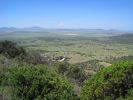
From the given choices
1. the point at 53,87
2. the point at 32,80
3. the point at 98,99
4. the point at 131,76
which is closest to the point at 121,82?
the point at 131,76

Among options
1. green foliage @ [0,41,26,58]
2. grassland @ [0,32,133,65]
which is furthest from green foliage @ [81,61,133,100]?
grassland @ [0,32,133,65]

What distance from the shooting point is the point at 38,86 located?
12695mm

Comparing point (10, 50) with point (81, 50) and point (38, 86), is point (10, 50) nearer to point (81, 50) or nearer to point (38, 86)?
point (38, 86)

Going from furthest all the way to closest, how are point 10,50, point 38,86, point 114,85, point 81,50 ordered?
point 81,50
point 10,50
point 38,86
point 114,85

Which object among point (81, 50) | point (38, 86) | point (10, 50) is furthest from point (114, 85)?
point (81, 50)

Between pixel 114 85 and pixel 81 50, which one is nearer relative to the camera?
pixel 114 85

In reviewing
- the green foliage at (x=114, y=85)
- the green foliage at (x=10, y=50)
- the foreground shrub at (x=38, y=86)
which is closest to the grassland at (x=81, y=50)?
the green foliage at (x=10, y=50)

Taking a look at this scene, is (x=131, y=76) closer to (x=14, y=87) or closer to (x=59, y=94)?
(x=59, y=94)

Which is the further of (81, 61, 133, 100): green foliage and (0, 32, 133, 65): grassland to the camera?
(0, 32, 133, 65): grassland

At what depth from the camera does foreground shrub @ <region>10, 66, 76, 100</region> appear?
12320 mm

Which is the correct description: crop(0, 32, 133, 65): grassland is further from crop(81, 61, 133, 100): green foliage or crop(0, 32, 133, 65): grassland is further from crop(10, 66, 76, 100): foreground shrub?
crop(81, 61, 133, 100): green foliage

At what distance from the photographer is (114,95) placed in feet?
39.3

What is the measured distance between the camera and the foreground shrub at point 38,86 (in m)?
12.3

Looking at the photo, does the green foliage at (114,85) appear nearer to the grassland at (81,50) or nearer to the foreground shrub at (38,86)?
the foreground shrub at (38,86)
